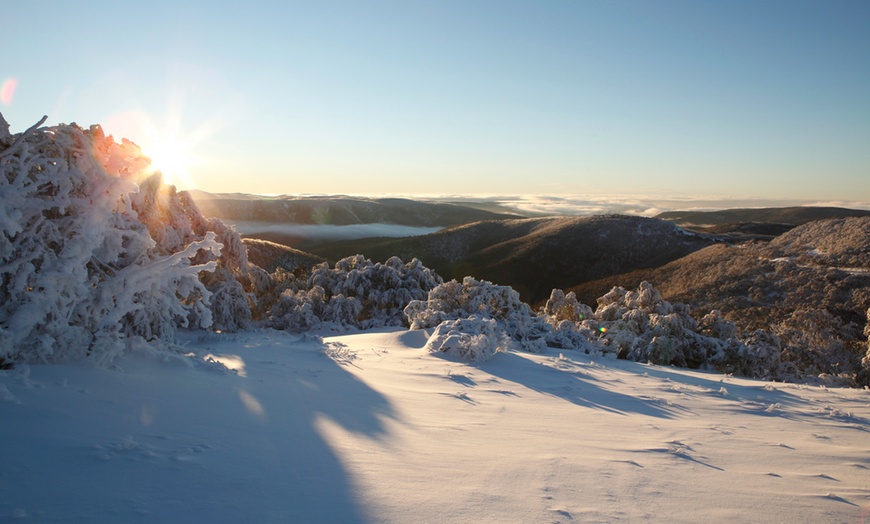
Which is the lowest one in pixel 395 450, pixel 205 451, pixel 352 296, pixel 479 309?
pixel 352 296

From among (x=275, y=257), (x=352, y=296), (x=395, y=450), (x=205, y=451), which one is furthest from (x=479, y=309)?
(x=275, y=257)

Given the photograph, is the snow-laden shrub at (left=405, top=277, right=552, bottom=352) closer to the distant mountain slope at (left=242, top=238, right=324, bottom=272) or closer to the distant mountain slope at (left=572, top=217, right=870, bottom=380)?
the distant mountain slope at (left=572, top=217, right=870, bottom=380)

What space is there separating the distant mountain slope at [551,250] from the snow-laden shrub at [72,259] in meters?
42.2

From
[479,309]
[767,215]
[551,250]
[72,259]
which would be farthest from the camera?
[767,215]

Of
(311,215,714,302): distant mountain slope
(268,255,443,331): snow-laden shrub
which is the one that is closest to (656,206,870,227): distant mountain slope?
(311,215,714,302): distant mountain slope

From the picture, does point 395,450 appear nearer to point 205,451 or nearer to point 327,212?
point 205,451

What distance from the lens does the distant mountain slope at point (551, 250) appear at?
50469 mm

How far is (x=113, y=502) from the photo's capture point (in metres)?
2.10

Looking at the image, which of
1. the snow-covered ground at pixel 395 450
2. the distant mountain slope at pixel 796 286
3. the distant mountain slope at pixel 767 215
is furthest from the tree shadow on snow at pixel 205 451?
the distant mountain slope at pixel 767 215

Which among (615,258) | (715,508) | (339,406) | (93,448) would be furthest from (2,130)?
(615,258)

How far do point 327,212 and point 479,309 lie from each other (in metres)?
140

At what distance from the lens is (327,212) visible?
145500 millimetres

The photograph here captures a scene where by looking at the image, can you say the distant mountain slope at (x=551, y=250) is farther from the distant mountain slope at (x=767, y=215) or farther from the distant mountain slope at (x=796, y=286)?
the distant mountain slope at (x=767, y=215)

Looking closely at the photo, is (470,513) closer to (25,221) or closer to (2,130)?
(25,221)
